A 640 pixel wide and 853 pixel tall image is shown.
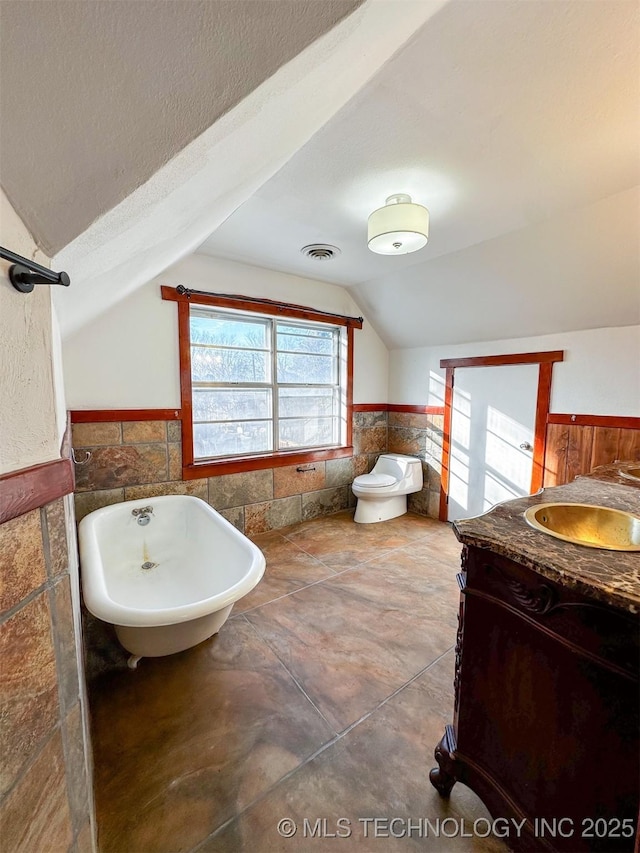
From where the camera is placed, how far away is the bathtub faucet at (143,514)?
241cm

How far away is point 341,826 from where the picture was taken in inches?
43.5

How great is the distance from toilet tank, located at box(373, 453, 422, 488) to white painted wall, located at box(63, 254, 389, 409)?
213cm

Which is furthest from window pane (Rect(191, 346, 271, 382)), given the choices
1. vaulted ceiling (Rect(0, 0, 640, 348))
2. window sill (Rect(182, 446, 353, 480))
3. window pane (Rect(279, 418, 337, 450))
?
vaulted ceiling (Rect(0, 0, 640, 348))

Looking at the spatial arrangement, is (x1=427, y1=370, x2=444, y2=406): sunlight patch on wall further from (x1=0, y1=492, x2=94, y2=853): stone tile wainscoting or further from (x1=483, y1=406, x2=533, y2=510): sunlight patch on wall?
(x1=0, y1=492, x2=94, y2=853): stone tile wainscoting

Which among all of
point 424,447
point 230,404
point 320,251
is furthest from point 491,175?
point 424,447

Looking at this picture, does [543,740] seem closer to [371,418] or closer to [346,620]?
[346,620]

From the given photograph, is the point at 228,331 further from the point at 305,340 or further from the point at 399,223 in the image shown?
the point at 399,223

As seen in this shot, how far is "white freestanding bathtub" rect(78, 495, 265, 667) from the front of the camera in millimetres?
1345

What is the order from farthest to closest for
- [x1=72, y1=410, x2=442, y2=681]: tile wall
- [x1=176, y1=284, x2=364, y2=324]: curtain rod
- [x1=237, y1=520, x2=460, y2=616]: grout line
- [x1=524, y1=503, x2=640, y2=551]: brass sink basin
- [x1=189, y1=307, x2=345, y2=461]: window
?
[x1=189, y1=307, x2=345, y2=461]: window → [x1=176, y1=284, x2=364, y2=324]: curtain rod → [x1=72, y1=410, x2=442, y2=681]: tile wall → [x1=237, y1=520, x2=460, y2=616]: grout line → [x1=524, y1=503, x2=640, y2=551]: brass sink basin

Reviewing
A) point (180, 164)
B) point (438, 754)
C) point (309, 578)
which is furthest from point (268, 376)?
point (438, 754)

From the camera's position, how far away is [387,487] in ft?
11.4

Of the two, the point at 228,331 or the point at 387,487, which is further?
the point at 387,487

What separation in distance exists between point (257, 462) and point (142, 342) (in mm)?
1370

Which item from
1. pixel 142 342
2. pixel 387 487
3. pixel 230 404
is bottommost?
pixel 387 487
